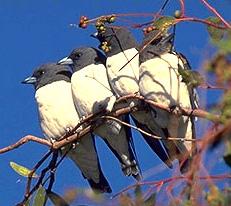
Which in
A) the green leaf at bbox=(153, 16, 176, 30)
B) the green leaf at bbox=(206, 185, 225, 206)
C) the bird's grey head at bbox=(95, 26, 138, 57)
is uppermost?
the bird's grey head at bbox=(95, 26, 138, 57)

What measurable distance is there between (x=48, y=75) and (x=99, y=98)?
2.18 feet

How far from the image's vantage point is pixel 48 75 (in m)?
3.53

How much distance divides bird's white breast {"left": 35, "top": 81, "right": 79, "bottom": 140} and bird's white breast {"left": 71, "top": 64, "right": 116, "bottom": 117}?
0.10m

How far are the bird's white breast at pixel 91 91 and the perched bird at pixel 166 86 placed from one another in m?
0.24

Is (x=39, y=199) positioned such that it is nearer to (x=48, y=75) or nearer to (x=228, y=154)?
(x=228, y=154)

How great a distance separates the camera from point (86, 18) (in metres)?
1.81

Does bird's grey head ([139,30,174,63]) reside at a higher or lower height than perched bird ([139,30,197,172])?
higher

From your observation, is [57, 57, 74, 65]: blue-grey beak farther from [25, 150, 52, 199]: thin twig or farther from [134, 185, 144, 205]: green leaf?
[134, 185, 144, 205]: green leaf

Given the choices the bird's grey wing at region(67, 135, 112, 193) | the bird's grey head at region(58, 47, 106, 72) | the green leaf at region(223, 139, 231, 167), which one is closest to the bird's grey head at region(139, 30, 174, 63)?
the bird's grey head at region(58, 47, 106, 72)

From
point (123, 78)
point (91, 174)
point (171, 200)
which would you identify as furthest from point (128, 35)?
point (171, 200)

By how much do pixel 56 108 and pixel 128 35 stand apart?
1.65 feet

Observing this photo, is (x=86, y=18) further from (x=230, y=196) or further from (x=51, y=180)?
(x=230, y=196)

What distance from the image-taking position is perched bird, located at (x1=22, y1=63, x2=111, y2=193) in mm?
3121

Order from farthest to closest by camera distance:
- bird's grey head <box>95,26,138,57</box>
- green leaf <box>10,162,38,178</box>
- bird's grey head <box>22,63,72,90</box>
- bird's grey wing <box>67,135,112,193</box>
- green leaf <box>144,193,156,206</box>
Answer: bird's grey head <box>22,63,72,90</box>
bird's grey wing <box>67,135,112,193</box>
bird's grey head <box>95,26,138,57</box>
green leaf <box>10,162,38,178</box>
green leaf <box>144,193,156,206</box>
